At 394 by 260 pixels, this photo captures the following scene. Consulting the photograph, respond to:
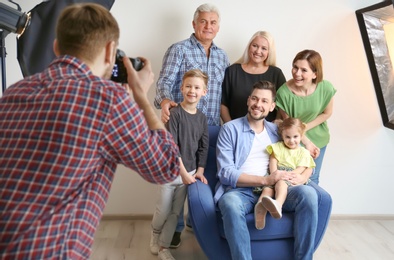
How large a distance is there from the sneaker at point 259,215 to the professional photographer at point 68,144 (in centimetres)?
122

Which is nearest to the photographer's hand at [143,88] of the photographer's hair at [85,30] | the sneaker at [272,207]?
the photographer's hair at [85,30]

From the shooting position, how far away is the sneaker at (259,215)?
93.6 inches

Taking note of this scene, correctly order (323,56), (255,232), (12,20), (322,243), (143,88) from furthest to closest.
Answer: (323,56)
(322,243)
(255,232)
(12,20)
(143,88)

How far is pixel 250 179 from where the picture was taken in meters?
2.60

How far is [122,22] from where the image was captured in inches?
130

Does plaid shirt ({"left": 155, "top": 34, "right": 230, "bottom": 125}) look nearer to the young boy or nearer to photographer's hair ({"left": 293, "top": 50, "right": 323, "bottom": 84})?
the young boy

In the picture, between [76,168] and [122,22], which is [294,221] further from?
[122,22]

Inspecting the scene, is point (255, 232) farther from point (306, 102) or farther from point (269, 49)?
point (269, 49)

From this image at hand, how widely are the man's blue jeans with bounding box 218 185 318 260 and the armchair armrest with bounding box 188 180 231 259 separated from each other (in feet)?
0.24

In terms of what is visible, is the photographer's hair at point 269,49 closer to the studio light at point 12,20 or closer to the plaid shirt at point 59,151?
the studio light at point 12,20

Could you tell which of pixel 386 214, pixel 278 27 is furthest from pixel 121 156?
pixel 386 214

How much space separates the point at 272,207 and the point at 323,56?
154cm

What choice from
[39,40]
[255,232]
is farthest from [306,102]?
[39,40]

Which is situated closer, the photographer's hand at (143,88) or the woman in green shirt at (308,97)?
the photographer's hand at (143,88)
